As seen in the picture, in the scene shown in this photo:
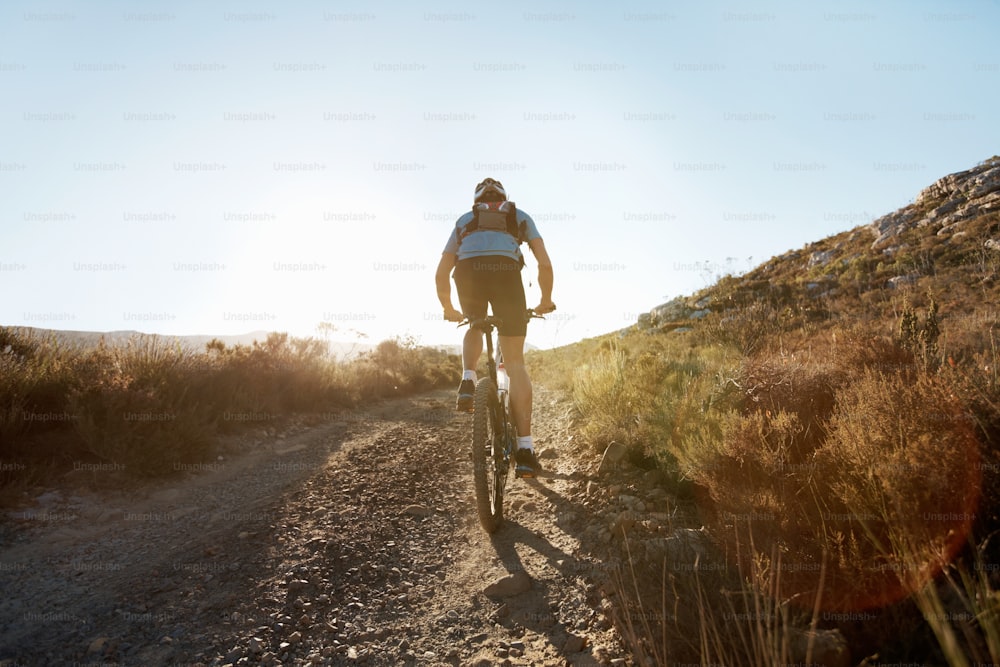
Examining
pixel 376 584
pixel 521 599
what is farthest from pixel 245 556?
pixel 521 599

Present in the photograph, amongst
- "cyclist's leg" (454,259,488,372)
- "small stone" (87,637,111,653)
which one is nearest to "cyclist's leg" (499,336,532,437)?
"cyclist's leg" (454,259,488,372)

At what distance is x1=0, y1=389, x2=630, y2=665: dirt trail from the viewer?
2299 millimetres

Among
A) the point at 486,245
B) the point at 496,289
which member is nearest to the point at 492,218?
the point at 486,245

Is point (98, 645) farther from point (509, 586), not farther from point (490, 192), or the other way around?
point (490, 192)

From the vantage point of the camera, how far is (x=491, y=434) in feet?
12.9

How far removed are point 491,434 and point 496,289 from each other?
4.08 feet

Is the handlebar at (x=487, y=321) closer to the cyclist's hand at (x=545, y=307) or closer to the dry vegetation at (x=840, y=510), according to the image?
the cyclist's hand at (x=545, y=307)

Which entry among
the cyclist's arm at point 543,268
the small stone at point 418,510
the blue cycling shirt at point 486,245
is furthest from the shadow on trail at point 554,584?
the blue cycling shirt at point 486,245

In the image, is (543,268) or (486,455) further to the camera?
(543,268)

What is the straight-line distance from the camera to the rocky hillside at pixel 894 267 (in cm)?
1283

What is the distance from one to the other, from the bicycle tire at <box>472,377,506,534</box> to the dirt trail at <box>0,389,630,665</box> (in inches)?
7.4

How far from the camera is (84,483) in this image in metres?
4.08

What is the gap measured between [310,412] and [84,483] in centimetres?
396

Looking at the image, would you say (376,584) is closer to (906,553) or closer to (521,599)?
(521,599)
